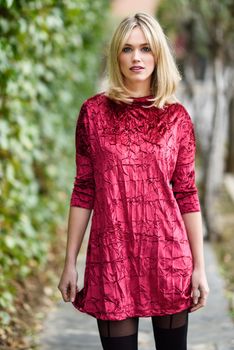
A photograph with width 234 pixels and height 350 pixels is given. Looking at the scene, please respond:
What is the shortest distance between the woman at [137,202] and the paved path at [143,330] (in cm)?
168

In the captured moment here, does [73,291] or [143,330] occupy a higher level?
[73,291]

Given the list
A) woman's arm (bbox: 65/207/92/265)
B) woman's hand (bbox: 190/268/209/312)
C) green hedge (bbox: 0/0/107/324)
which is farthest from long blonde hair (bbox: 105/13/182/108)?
green hedge (bbox: 0/0/107/324)

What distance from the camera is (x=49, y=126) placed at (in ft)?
21.7

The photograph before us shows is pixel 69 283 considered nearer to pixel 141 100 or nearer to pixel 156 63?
pixel 141 100

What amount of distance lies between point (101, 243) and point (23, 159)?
9.58ft

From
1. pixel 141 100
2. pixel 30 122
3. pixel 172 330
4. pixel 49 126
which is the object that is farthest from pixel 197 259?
pixel 49 126

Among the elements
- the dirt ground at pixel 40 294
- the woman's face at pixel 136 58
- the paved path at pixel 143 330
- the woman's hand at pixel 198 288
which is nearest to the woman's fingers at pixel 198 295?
the woman's hand at pixel 198 288

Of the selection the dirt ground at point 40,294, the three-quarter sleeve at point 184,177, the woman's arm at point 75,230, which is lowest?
the dirt ground at point 40,294

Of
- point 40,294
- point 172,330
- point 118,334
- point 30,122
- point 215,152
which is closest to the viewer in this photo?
point 118,334

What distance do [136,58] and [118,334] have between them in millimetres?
1052

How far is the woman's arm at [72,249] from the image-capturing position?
8.61 ft

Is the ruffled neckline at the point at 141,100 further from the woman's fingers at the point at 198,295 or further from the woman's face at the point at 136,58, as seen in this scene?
the woman's fingers at the point at 198,295

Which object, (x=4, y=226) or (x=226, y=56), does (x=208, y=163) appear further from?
(x=4, y=226)

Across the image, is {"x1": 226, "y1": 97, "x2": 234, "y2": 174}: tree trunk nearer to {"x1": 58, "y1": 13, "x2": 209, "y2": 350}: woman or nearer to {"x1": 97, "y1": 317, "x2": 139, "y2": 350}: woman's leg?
{"x1": 58, "y1": 13, "x2": 209, "y2": 350}: woman
